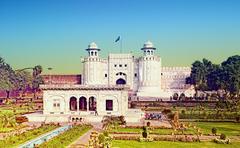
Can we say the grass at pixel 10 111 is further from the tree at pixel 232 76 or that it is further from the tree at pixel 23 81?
the tree at pixel 232 76

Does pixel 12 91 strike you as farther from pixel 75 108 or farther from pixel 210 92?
pixel 210 92

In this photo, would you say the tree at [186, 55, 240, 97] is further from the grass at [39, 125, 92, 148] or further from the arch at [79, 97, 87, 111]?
the grass at [39, 125, 92, 148]

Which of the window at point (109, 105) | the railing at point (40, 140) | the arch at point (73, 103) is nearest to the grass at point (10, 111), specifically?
the railing at point (40, 140)

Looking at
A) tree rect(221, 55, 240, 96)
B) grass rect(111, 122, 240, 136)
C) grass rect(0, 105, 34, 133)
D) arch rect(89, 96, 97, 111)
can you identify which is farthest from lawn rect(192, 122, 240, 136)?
tree rect(221, 55, 240, 96)

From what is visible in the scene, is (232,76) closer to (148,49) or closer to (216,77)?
(216,77)

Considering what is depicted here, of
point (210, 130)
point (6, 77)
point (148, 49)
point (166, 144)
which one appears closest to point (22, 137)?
point (166, 144)
